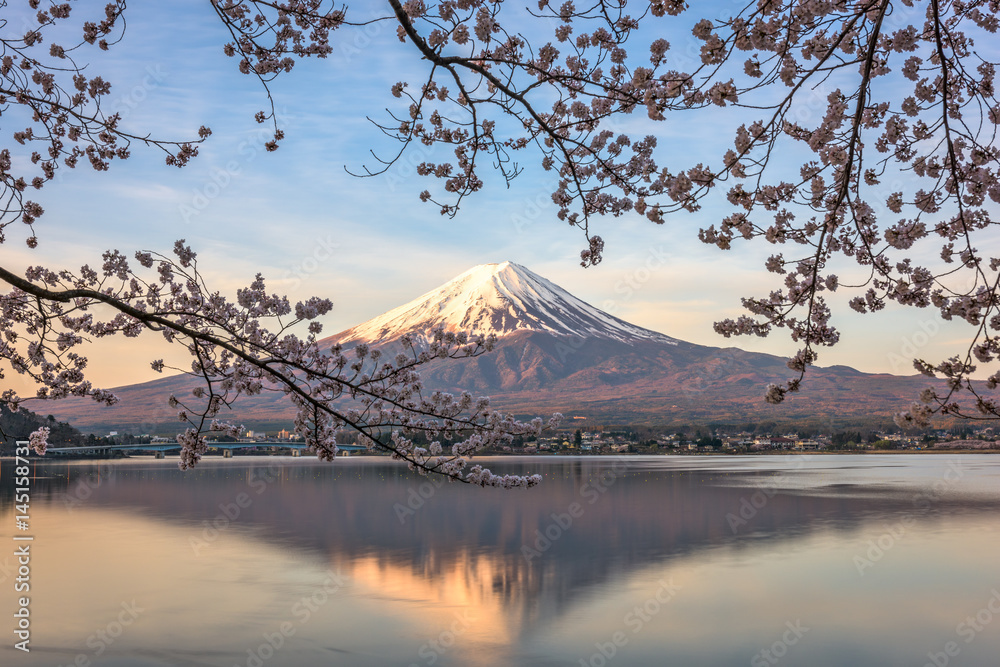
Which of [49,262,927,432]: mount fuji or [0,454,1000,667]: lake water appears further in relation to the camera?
[49,262,927,432]: mount fuji

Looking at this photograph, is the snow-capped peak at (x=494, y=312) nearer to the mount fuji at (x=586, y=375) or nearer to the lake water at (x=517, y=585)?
the mount fuji at (x=586, y=375)

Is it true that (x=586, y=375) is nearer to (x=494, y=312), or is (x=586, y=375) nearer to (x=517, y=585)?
(x=494, y=312)

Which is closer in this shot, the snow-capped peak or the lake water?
the lake water

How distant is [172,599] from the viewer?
46.6 feet

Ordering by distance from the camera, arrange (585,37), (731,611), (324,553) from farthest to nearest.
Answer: (324,553) → (731,611) → (585,37)

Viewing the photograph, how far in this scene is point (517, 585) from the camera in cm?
1564

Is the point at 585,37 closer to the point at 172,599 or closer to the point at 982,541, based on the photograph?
the point at 172,599

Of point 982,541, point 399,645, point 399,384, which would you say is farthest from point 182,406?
point 982,541

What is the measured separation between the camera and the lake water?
11.1 metres

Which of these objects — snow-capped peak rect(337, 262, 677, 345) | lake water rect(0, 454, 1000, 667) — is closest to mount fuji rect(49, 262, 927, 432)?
snow-capped peak rect(337, 262, 677, 345)

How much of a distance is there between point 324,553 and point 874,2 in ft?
58.9

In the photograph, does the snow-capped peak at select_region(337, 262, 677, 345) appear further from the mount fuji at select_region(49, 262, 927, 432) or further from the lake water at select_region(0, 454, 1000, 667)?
the lake water at select_region(0, 454, 1000, 667)

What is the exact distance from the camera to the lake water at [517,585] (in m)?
11.1

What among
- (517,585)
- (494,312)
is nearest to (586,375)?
(494,312)
